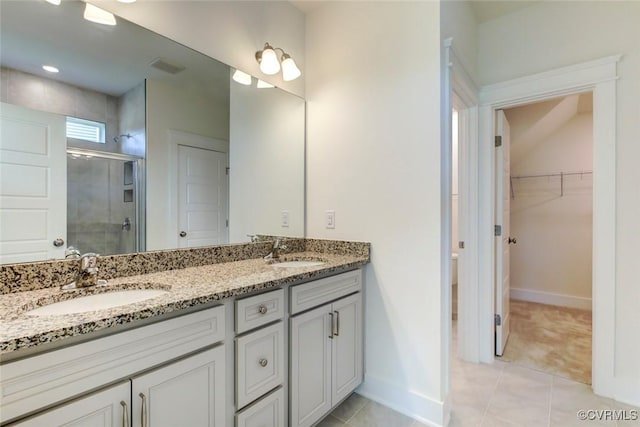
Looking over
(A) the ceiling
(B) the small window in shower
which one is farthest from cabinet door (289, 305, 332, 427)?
(A) the ceiling

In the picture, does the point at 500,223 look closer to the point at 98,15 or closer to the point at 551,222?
the point at 551,222

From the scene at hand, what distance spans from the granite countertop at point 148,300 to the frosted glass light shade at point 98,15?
1.10 metres

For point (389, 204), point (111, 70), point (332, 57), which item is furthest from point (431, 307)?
point (111, 70)

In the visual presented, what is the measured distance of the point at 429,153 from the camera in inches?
67.1

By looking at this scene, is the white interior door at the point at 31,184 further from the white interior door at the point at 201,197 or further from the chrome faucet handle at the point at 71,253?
the white interior door at the point at 201,197

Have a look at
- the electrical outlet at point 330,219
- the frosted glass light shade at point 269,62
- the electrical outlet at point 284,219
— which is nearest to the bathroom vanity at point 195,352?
the electrical outlet at point 330,219

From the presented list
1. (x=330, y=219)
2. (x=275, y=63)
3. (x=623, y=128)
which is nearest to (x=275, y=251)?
(x=330, y=219)

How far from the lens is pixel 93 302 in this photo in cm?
113

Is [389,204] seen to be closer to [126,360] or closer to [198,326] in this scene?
[198,326]

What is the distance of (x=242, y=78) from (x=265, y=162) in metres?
0.55

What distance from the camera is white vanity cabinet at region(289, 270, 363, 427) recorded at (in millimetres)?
1446

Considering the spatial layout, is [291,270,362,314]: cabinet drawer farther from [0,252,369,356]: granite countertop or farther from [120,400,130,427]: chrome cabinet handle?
[120,400,130,427]: chrome cabinet handle

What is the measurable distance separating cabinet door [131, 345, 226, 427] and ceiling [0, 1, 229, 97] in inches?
46.2

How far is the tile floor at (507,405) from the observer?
66.4 inches
